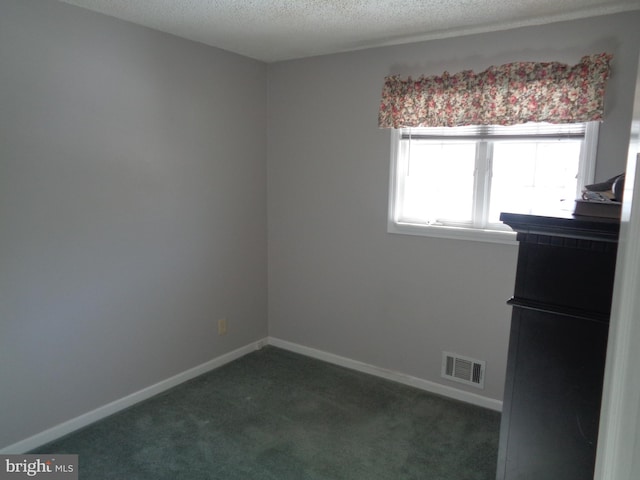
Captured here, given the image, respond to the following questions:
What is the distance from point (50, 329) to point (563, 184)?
9.50ft

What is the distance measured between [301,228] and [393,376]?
129 cm

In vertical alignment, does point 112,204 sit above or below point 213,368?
above

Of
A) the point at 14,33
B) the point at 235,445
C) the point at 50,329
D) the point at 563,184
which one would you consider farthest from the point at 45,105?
the point at 563,184

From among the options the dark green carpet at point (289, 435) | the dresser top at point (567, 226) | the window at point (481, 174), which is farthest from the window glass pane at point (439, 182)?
the dresser top at point (567, 226)

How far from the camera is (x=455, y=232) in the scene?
2893 mm

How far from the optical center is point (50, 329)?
244 cm

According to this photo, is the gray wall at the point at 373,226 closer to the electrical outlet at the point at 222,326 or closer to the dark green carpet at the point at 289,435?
the dark green carpet at the point at 289,435

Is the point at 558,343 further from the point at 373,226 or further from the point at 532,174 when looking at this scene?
the point at 373,226

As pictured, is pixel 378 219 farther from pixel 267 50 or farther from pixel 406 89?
pixel 267 50

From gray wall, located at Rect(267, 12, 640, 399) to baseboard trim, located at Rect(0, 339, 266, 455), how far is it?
56 centimetres

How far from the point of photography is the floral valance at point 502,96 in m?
2.33

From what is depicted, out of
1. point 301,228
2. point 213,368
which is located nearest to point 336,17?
point 301,228

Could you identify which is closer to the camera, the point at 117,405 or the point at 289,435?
the point at 289,435

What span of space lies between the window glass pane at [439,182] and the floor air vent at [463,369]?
0.90 metres
